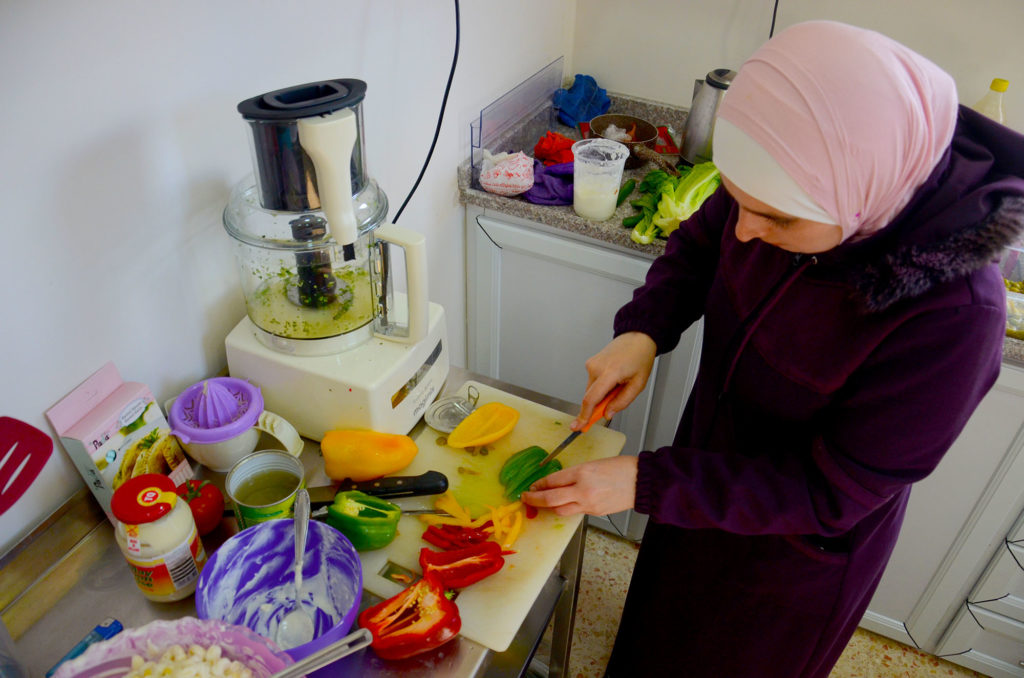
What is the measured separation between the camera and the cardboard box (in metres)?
0.89

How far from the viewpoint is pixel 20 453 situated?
0.76 metres

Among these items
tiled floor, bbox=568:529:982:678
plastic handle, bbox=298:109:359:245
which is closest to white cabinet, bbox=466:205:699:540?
tiled floor, bbox=568:529:982:678

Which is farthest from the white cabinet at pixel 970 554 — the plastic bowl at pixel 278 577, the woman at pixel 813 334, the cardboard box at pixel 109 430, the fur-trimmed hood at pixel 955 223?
the cardboard box at pixel 109 430

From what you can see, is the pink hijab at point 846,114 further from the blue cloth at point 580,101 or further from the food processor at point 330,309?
the blue cloth at point 580,101

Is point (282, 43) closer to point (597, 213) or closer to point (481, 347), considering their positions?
point (597, 213)

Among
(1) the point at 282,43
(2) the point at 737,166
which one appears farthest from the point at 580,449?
(1) the point at 282,43

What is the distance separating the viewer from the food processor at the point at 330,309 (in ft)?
3.18

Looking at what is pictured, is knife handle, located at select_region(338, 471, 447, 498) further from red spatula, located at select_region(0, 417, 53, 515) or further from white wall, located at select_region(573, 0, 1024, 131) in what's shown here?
white wall, located at select_region(573, 0, 1024, 131)

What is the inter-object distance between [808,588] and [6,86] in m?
1.21

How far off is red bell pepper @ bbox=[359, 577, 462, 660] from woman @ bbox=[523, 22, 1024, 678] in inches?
8.0

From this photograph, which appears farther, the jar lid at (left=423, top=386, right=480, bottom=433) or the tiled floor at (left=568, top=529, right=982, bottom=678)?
the tiled floor at (left=568, top=529, right=982, bottom=678)

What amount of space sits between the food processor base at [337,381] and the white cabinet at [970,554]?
3.64ft

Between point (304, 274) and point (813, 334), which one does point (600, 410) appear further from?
point (304, 274)

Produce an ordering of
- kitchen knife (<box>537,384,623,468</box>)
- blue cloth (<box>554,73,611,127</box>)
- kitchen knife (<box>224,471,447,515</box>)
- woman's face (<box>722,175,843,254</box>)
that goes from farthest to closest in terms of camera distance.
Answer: blue cloth (<box>554,73,611,127</box>)
kitchen knife (<box>537,384,623,468</box>)
kitchen knife (<box>224,471,447,515</box>)
woman's face (<box>722,175,843,254</box>)
